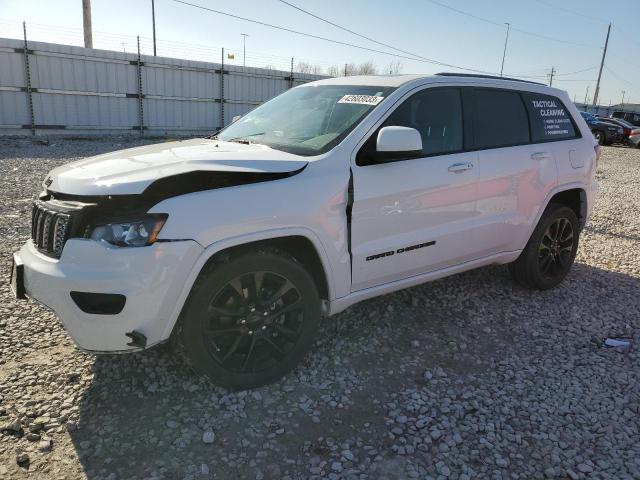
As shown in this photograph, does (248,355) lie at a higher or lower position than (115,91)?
lower

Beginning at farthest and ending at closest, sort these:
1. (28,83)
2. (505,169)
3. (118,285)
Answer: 1. (28,83)
2. (505,169)
3. (118,285)

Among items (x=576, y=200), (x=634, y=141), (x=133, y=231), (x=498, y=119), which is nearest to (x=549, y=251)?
(x=576, y=200)

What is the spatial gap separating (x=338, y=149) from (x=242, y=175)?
0.67m

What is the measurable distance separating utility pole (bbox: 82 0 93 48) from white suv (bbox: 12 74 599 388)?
50.9 ft

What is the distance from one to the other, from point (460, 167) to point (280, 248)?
149 cm

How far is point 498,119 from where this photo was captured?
4023 mm

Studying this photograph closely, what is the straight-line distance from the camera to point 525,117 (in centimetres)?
426

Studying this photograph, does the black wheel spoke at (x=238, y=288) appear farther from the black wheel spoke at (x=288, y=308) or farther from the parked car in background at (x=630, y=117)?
the parked car in background at (x=630, y=117)

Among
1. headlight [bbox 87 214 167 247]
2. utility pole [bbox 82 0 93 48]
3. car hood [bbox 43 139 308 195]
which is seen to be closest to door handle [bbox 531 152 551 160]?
car hood [bbox 43 139 308 195]

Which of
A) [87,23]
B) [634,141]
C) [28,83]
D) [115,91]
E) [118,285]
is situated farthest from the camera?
[634,141]

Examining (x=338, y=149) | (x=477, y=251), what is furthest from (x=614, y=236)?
(x=338, y=149)

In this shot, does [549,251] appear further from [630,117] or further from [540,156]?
[630,117]

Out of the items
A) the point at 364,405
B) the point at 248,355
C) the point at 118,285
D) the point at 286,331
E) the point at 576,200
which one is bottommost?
the point at 364,405

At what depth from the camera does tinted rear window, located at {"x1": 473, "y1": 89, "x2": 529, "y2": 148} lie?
3865 mm
